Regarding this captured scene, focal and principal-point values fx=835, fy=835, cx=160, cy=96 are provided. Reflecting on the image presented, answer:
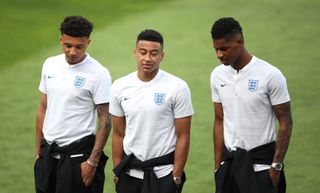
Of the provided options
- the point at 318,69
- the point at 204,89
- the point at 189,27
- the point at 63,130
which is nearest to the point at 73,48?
the point at 63,130

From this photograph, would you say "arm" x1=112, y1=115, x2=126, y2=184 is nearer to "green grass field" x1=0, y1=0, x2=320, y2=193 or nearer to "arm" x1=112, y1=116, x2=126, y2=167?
"arm" x1=112, y1=116, x2=126, y2=167

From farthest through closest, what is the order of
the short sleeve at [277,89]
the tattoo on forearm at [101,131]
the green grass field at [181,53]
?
1. the green grass field at [181,53]
2. the tattoo on forearm at [101,131]
3. the short sleeve at [277,89]

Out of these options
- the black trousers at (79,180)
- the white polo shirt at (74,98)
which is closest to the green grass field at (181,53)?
the black trousers at (79,180)

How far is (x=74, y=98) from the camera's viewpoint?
21.6 feet

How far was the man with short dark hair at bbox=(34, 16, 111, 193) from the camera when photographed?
6.56 m

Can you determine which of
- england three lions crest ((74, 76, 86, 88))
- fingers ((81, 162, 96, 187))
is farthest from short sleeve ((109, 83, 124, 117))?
fingers ((81, 162, 96, 187))

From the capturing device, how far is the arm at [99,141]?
21.4 feet

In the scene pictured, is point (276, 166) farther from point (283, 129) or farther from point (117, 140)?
point (117, 140)

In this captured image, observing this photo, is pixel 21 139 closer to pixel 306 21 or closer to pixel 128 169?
pixel 128 169

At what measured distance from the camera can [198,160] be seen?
30.2 ft

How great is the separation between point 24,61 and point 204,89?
121 inches

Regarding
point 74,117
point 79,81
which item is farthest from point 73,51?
point 74,117

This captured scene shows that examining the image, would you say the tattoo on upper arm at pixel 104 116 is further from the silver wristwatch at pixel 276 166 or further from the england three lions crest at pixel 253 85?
the silver wristwatch at pixel 276 166

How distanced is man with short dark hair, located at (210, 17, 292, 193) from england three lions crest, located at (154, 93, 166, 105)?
1.51ft
